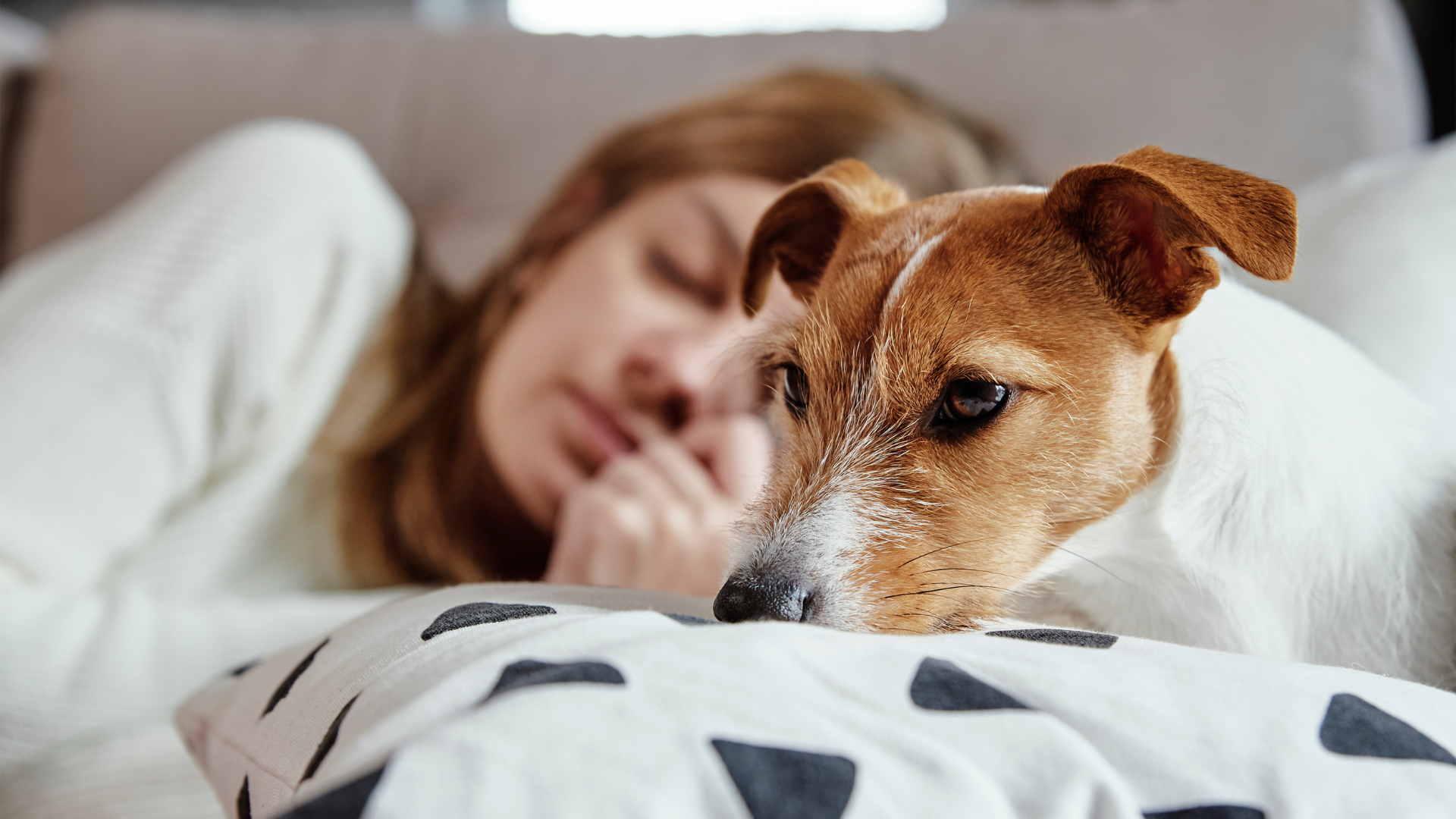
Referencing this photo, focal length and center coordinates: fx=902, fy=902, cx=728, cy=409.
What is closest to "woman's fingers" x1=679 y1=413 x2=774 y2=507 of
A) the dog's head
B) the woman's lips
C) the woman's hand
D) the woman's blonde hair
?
the woman's hand

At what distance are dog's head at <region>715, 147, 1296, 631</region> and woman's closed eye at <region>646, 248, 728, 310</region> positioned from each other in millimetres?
761

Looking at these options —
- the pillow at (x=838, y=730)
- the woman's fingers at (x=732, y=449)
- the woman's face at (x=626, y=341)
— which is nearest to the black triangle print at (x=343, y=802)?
the pillow at (x=838, y=730)

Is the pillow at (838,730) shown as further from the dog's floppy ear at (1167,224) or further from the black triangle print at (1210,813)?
the dog's floppy ear at (1167,224)

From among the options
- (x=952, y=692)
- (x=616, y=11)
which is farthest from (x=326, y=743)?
(x=616, y=11)

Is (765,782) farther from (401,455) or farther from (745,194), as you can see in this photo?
(401,455)

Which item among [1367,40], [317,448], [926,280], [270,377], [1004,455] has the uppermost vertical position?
[1367,40]

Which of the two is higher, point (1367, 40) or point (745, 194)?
point (1367, 40)

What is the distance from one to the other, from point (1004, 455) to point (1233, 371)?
6.5 inches

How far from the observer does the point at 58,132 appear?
1.87 meters

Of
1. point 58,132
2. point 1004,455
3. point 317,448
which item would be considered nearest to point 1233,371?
point 1004,455

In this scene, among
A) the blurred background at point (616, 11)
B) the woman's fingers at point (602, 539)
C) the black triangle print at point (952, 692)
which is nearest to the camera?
the black triangle print at point (952, 692)

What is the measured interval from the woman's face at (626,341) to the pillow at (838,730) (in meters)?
0.91

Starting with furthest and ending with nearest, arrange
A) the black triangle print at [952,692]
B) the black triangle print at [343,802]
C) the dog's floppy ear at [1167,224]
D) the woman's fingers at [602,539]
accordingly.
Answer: the woman's fingers at [602,539] → the dog's floppy ear at [1167,224] → the black triangle print at [952,692] → the black triangle print at [343,802]

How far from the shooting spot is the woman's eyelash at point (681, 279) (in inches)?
55.2
